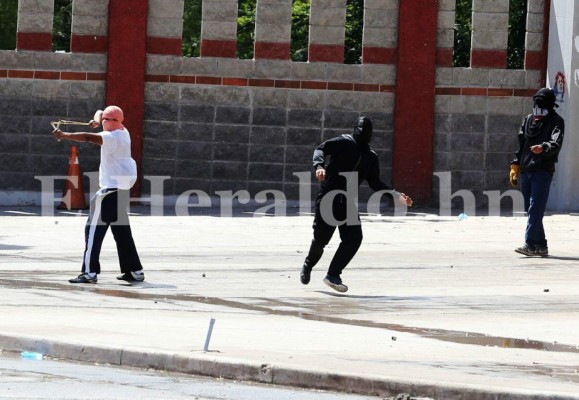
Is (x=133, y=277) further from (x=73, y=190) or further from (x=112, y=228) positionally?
(x=73, y=190)

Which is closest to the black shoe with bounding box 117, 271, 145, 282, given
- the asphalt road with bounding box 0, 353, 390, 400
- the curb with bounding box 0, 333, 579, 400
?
the curb with bounding box 0, 333, 579, 400

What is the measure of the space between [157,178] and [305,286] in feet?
28.8

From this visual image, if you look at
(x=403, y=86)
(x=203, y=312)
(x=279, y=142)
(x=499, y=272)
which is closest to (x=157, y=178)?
(x=279, y=142)

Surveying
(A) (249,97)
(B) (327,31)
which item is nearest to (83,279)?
(A) (249,97)

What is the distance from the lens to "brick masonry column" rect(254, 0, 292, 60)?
910 inches

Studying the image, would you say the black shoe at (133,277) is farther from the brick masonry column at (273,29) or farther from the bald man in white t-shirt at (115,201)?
the brick masonry column at (273,29)

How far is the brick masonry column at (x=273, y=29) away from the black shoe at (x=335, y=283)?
9341 mm

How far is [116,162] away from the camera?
571 inches

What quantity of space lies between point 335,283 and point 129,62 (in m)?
9.56

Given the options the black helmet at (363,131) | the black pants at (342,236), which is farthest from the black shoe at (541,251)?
the black helmet at (363,131)

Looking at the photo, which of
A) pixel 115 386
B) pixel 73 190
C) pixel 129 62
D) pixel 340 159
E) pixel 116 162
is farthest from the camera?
pixel 129 62

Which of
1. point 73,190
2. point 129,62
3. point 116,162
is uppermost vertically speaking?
point 129,62

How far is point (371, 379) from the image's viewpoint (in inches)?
363

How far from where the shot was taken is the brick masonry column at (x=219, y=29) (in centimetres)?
2308
